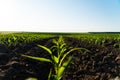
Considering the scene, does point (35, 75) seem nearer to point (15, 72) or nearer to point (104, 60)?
point (15, 72)

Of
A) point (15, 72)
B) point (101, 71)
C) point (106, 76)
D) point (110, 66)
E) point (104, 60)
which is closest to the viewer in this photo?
point (15, 72)

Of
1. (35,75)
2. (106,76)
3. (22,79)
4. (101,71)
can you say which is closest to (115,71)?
(101,71)

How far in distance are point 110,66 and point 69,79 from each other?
191 centimetres

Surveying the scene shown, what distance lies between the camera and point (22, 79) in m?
4.80

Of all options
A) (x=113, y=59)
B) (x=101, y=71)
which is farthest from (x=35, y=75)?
(x=113, y=59)

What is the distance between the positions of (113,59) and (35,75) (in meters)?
3.30

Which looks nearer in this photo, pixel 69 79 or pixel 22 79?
pixel 22 79

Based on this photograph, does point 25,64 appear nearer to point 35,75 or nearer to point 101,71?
point 35,75

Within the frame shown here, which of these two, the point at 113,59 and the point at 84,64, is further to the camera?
the point at 113,59

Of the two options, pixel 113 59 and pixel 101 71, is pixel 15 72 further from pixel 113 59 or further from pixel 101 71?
pixel 113 59

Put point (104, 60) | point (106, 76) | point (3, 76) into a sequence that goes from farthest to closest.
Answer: point (104, 60), point (106, 76), point (3, 76)

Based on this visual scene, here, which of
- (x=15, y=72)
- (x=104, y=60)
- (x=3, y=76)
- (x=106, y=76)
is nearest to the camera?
(x=3, y=76)

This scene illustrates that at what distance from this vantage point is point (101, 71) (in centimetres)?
620

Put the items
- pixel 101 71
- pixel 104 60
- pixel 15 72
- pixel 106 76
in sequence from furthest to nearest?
1. pixel 104 60
2. pixel 101 71
3. pixel 106 76
4. pixel 15 72
